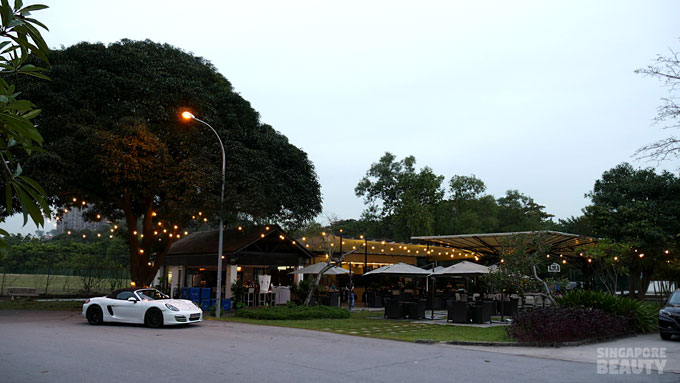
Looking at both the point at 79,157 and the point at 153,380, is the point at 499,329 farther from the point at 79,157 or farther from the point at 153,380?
the point at 79,157

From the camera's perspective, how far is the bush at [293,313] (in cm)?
1869

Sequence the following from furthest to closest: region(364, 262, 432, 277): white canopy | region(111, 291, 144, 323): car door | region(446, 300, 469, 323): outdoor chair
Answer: region(364, 262, 432, 277): white canopy < region(446, 300, 469, 323): outdoor chair < region(111, 291, 144, 323): car door

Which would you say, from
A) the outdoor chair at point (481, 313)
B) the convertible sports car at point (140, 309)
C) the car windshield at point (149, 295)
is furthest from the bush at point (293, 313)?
the outdoor chair at point (481, 313)

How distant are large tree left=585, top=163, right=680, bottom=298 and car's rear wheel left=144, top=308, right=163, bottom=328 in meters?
19.7

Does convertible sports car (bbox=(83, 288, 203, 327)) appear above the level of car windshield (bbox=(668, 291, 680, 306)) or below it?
below

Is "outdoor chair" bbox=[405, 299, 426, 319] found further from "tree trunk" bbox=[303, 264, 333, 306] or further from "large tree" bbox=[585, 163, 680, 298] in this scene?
"large tree" bbox=[585, 163, 680, 298]

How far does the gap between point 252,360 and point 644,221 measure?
802 inches

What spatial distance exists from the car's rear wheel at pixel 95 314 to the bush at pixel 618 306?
14579 millimetres

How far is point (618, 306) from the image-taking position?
15219 millimetres

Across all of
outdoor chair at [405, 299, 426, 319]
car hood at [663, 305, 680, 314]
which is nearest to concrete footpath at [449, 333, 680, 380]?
car hood at [663, 305, 680, 314]

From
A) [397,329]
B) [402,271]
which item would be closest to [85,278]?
[402,271]

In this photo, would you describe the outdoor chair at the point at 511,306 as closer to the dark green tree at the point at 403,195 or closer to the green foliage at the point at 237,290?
the green foliage at the point at 237,290

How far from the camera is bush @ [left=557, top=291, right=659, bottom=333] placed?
15.2 meters

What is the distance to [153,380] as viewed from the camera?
7.52m
